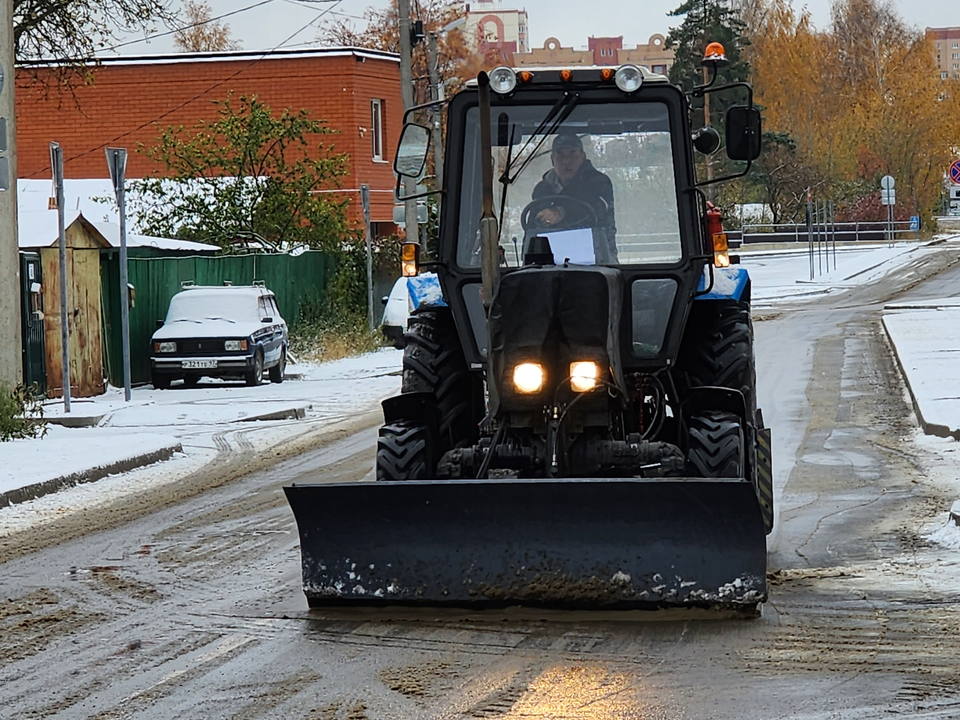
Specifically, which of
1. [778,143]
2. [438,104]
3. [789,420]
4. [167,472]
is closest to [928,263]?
[778,143]

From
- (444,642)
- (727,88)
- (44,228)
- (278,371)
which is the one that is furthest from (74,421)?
(444,642)

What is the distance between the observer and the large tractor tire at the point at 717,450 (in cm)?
746

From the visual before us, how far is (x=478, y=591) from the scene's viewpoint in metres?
7.02

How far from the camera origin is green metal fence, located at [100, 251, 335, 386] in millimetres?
22203

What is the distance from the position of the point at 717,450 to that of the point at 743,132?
1734 millimetres

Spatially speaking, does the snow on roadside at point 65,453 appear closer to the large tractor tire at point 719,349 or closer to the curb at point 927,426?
the large tractor tire at point 719,349

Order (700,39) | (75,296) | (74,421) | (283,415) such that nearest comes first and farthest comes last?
1. (74,421)
2. (283,415)
3. (75,296)
4. (700,39)

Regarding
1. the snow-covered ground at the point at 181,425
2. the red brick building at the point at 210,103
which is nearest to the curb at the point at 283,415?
the snow-covered ground at the point at 181,425

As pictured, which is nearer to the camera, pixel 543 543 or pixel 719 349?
pixel 543 543

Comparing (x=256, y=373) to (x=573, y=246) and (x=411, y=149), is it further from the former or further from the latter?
(x=573, y=246)

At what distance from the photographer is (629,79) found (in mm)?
8102

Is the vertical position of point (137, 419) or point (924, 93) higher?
point (924, 93)

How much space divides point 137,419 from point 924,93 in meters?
67.2

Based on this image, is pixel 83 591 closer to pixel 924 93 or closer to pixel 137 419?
pixel 137 419
